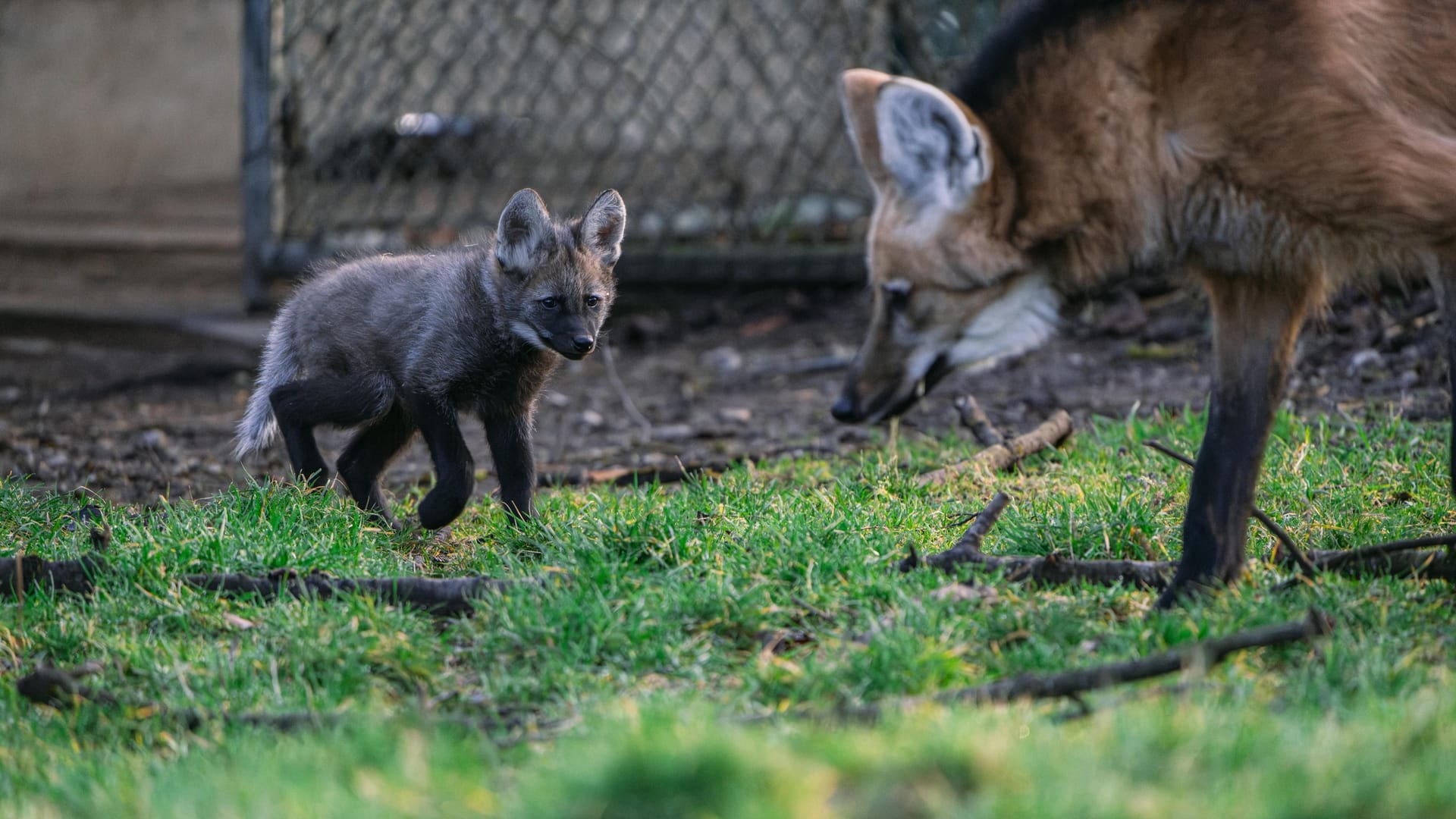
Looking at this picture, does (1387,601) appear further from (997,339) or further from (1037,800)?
(1037,800)

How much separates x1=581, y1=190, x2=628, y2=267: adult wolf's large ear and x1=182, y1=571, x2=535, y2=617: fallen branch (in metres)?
1.48

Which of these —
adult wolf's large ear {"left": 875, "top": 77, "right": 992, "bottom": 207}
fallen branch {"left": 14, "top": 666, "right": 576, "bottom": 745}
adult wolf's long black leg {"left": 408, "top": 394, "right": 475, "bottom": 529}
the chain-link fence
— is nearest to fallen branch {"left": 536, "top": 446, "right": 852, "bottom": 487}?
adult wolf's long black leg {"left": 408, "top": 394, "right": 475, "bottom": 529}

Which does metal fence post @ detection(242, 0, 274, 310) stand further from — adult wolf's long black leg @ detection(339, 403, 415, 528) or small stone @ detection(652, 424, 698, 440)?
Result: adult wolf's long black leg @ detection(339, 403, 415, 528)

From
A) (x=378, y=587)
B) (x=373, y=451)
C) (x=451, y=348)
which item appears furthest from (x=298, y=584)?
(x=373, y=451)

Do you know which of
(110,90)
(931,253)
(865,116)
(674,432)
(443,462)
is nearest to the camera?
(931,253)

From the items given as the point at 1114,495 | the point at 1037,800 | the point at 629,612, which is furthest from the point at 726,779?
the point at 1114,495

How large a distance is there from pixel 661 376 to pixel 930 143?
4005mm

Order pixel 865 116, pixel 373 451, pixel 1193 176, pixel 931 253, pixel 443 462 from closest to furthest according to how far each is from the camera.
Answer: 1. pixel 1193 176
2. pixel 931 253
3. pixel 865 116
4. pixel 443 462
5. pixel 373 451

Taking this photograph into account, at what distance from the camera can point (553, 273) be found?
13.1 ft

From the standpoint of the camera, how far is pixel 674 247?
8.02m

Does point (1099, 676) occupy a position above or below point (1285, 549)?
above

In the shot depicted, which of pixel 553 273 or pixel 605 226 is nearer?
pixel 553 273

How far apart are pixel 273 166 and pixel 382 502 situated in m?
4.13

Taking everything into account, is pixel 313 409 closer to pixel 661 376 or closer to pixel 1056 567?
pixel 1056 567
